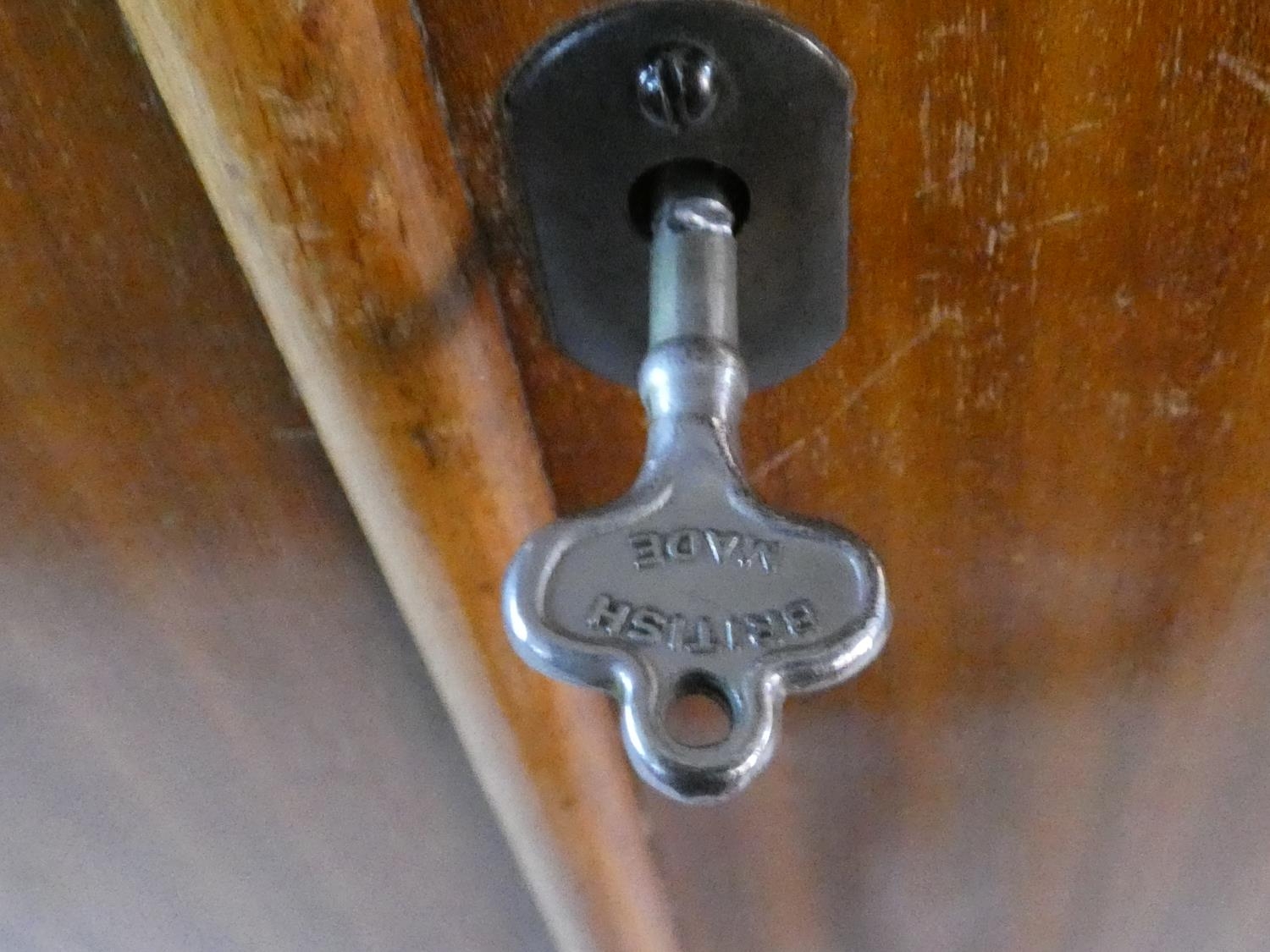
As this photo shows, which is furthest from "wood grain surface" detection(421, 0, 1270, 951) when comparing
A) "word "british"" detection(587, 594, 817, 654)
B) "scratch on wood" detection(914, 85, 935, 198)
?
"word "british"" detection(587, 594, 817, 654)

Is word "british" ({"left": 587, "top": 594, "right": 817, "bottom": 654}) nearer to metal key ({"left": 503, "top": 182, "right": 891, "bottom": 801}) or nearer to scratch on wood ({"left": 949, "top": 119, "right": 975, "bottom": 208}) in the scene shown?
metal key ({"left": 503, "top": 182, "right": 891, "bottom": 801})

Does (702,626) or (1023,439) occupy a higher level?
(1023,439)

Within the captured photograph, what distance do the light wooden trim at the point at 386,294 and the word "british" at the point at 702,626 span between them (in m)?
0.09

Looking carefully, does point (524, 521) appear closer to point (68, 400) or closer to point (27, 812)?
point (68, 400)

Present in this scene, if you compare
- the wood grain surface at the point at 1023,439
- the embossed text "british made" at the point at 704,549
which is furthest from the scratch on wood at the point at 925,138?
the embossed text "british made" at the point at 704,549

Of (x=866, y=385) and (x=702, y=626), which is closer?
(x=702, y=626)

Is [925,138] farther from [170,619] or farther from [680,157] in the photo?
[170,619]

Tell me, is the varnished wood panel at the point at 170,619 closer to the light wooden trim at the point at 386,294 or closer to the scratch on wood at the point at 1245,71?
the light wooden trim at the point at 386,294

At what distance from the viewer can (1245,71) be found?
0.26 meters

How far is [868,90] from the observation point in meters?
0.26

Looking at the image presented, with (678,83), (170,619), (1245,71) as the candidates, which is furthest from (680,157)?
(170,619)

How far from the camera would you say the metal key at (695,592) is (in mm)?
214

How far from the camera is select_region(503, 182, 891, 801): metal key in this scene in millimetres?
214

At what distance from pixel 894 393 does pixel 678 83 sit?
0.43ft
